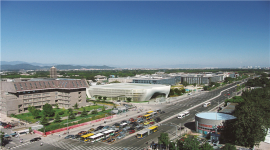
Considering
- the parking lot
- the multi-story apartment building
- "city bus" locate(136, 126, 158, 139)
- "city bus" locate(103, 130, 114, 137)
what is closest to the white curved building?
the multi-story apartment building

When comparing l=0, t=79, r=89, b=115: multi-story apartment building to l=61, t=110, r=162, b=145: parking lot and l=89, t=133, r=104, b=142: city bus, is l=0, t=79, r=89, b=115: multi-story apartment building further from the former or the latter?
l=89, t=133, r=104, b=142: city bus

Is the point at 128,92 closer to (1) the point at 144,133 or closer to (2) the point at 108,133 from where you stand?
(2) the point at 108,133

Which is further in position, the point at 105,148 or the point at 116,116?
the point at 116,116

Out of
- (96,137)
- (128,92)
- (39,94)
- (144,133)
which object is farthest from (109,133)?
(128,92)

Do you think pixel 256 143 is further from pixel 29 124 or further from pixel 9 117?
pixel 9 117

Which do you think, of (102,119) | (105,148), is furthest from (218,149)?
(102,119)

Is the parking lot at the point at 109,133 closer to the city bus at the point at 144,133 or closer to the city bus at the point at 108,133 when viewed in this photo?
the city bus at the point at 108,133

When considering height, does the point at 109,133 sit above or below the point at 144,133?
below

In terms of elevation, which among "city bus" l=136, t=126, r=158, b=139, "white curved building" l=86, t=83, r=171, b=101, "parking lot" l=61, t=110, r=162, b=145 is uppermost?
"white curved building" l=86, t=83, r=171, b=101
